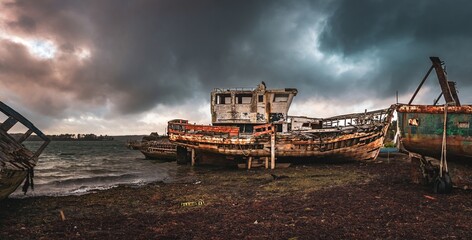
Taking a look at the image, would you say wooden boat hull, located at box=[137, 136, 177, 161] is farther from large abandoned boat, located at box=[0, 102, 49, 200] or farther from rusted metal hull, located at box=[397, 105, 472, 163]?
rusted metal hull, located at box=[397, 105, 472, 163]

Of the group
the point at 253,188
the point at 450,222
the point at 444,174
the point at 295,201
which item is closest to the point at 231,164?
the point at 253,188

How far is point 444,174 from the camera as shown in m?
8.66

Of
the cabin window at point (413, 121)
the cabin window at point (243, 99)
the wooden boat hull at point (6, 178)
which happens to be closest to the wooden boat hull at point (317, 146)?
the cabin window at point (243, 99)

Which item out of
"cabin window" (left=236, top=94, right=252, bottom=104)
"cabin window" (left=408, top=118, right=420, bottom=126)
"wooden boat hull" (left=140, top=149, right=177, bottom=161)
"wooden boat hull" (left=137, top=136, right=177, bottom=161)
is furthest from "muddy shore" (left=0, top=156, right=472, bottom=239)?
"wooden boat hull" (left=137, top=136, right=177, bottom=161)

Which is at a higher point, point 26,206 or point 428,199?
point 428,199

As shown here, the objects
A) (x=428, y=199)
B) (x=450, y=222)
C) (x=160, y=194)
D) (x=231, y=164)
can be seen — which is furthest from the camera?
(x=231, y=164)

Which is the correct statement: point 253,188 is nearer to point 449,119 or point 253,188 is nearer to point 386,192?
point 386,192

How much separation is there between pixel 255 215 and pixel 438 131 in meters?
6.78

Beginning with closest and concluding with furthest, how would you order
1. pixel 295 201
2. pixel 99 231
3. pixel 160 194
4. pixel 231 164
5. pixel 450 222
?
1. pixel 450 222
2. pixel 99 231
3. pixel 295 201
4. pixel 160 194
5. pixel 231 164

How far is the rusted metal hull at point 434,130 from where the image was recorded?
27.9 feet

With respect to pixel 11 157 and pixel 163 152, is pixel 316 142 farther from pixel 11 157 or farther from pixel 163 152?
pixel 163 152

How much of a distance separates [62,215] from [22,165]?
2476 millimetres

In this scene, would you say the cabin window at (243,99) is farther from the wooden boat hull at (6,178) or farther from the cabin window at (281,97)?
the wooden boat hull at (6,178)

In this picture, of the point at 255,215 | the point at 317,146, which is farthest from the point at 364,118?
the point at 255,215
